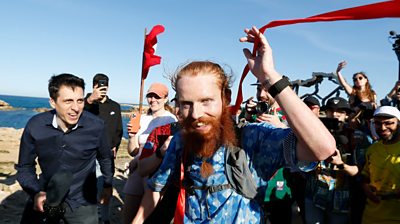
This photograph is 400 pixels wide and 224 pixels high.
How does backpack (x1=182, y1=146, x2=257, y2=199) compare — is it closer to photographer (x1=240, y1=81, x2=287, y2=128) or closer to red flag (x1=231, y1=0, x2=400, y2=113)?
red flag (x1=231, y1=0, x2=400, y2=113)

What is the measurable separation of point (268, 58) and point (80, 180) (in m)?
2.50

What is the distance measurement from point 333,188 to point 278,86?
9.72ft

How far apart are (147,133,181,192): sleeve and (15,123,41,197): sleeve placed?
161 centimetres

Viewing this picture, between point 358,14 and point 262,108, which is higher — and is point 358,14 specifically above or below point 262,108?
above

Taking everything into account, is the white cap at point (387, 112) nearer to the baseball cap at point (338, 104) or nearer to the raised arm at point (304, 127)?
the baseball cap at point (338, 104)

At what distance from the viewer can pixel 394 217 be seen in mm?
3604

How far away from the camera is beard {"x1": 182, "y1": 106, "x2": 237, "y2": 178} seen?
179cm

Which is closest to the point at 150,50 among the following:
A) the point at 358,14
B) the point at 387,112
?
the point at 387,112

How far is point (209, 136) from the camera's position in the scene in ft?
5.87

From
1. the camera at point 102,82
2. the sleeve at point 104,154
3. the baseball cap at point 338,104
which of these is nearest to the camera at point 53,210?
the sleeve at point 104,154

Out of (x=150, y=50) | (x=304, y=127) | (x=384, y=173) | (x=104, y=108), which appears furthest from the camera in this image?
(x=104, y=108)

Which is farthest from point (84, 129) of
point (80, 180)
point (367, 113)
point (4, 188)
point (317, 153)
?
point (4, 188)

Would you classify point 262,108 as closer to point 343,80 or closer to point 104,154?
point 104,154

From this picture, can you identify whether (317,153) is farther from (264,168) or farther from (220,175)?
(220,175)
